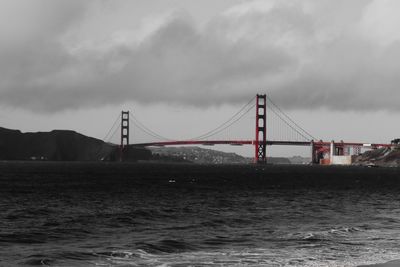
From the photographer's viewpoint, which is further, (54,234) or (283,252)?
(54,234)

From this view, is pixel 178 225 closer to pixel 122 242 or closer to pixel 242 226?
pixel 242 226

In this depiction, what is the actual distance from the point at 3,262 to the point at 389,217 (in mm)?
28599

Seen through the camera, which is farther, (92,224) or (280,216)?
(280,216)

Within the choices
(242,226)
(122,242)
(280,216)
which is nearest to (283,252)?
(122,242)

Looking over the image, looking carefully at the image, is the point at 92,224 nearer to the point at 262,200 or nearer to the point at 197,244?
the point at 197,244

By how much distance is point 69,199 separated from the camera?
5934 cm

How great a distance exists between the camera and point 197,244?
29641 millimetres

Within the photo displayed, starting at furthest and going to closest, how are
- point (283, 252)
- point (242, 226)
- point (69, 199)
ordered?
point (69, 199)
point (242, 226)
point (283, 252)

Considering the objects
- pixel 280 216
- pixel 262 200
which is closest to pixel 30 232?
pixel 280 216

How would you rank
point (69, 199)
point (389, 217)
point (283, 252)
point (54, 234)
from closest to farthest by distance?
1. point (283, 252)
2. point (54, 234)
3. point (389, 217)
4. point (69, 199)

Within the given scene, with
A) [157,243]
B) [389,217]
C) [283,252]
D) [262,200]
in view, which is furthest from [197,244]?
[262,200]

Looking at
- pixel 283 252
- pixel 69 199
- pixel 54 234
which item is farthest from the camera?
pixel 69 199

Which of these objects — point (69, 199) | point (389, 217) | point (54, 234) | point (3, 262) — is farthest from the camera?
point (69, 199)

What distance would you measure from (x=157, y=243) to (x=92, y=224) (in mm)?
9508
